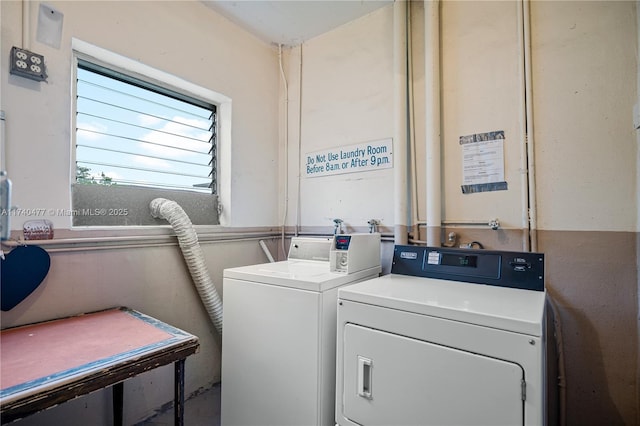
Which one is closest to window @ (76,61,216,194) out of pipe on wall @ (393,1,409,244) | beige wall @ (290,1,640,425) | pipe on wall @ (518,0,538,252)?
pipe on wall @ (393,1,409,244)

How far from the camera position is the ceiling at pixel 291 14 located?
194 centimetres

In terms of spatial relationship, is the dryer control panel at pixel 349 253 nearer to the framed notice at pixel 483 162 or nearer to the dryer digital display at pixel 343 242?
→ the dryer digital display at pixel 343 242

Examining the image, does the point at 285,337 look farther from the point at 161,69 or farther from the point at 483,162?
the point at 161,69

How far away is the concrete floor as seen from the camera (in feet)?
5.56

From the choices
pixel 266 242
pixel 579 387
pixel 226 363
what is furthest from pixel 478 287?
pixel 266 242

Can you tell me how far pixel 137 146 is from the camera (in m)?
1.79

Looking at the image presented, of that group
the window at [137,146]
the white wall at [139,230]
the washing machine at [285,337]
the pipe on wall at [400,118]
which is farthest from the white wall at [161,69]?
the pipe on wall at [400,118]

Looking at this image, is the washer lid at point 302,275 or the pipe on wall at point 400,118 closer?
the washer lid at point 302,275

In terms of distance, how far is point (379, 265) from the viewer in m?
1.79

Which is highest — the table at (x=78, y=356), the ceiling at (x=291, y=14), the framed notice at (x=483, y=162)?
the ceiling at (x=291, y=14)

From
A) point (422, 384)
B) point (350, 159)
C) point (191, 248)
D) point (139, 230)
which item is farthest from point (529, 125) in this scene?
point (139, 230)

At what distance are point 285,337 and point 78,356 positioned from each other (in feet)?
2.45

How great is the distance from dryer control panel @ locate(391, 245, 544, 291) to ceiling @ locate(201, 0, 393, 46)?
1607 mm

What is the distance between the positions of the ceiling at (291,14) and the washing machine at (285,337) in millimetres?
1525
